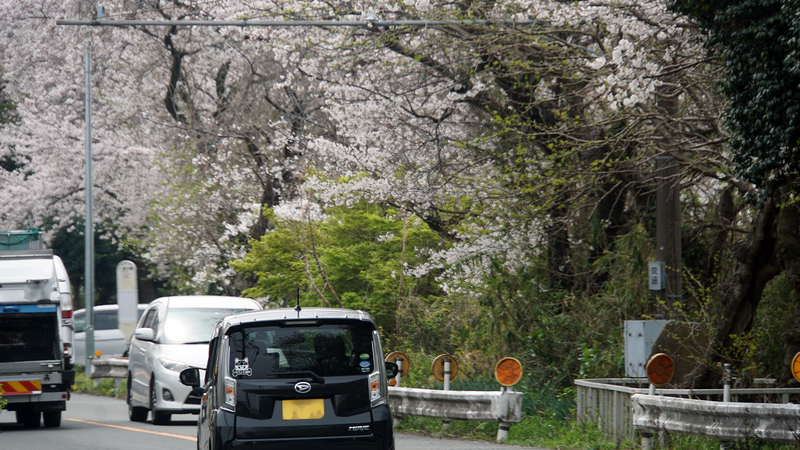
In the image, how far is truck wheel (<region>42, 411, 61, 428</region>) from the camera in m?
16.0

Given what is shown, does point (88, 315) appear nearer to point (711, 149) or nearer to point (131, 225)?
point (131, 225)

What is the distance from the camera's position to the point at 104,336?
3559 centimetres

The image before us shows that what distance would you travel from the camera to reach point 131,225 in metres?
36.1

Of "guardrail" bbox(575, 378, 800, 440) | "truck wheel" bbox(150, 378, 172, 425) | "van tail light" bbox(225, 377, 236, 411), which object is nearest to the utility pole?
"guardrail" bbox(575, 378, 800, 440)

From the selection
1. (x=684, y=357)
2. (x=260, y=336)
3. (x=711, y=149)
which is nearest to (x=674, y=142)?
(x=711, y=149)

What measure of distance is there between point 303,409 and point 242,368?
1.90 ft

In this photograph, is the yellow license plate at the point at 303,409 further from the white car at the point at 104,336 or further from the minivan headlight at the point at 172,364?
the white car at the point at 104,336

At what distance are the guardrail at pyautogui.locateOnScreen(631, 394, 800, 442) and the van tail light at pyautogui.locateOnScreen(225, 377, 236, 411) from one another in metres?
4.24

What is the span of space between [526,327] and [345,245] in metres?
6.20

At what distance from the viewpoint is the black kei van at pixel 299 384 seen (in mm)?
7766

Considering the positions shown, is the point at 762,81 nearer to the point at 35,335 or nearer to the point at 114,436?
the point at 114,436

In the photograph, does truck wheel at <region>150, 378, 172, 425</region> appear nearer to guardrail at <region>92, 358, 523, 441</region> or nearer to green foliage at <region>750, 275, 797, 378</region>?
guardrail at <region>92, 358, 523, 441</region>

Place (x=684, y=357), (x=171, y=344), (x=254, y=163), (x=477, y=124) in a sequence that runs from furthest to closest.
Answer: (x=254, y=163)
(x=477, y=124)
(x=171, y=344)
(x=684, y=357)

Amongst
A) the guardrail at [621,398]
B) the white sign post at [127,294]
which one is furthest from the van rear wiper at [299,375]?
the white sign post at [127,294]
